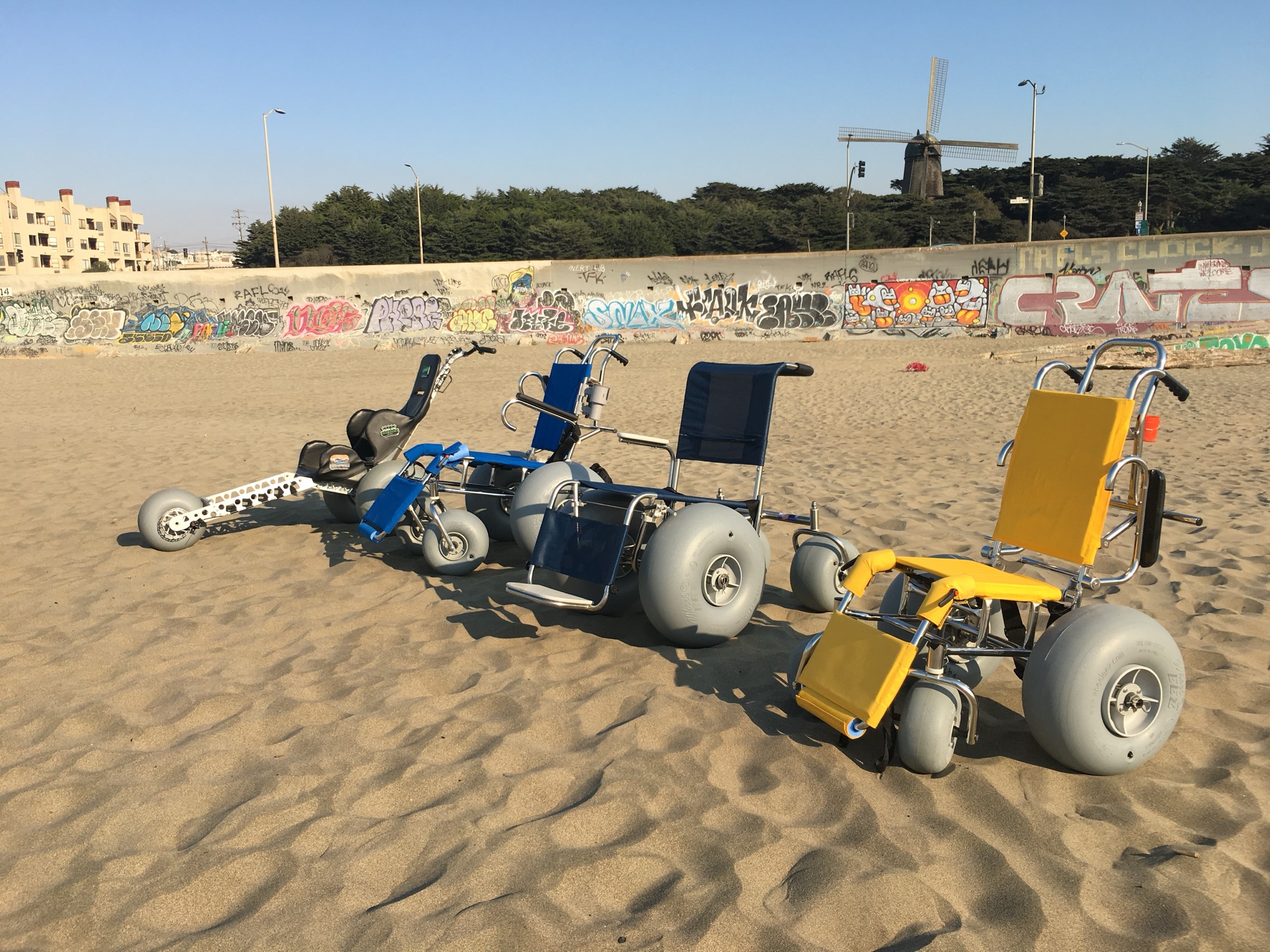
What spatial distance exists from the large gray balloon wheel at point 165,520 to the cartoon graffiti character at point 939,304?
2434 cm

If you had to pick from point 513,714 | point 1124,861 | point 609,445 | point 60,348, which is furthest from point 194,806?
point 60,348

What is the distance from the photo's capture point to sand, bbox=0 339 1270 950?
7.90ft

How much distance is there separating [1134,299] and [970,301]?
4.27m

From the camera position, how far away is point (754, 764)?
3.16 metres

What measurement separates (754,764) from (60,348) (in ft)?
95.4

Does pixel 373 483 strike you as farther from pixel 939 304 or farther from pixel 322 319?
pixel 939 304

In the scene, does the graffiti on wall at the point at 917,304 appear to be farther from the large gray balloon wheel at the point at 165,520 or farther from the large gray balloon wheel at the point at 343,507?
the large gray balloon wheel at the point at 165,520

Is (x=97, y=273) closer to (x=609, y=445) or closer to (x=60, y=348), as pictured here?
(x=60, y=348)

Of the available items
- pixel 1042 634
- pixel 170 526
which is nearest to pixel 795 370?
pixel 1042 634

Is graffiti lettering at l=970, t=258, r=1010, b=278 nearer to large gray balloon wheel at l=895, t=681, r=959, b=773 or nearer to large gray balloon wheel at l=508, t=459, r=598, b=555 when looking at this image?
large gray balloon wheel at l=508, t=459, r=598, b=555

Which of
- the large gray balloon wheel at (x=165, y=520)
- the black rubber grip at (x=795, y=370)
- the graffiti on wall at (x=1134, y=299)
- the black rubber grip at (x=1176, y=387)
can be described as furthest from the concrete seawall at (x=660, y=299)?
the black rubber grip at (x=1176, y=387)

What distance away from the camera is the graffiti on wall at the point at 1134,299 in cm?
2498

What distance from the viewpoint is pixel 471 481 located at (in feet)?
20.7

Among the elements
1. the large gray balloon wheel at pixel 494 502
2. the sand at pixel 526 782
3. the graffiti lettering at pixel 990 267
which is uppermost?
the graffiti lettering at pixel 990 267
